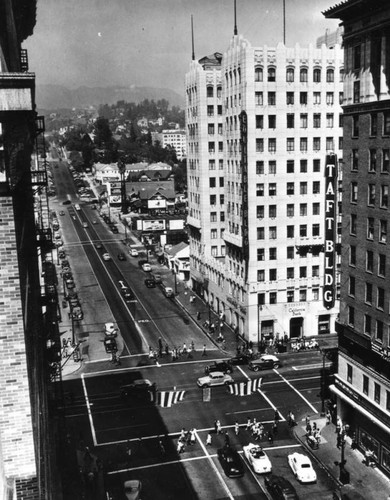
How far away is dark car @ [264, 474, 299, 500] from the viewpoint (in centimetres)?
3584

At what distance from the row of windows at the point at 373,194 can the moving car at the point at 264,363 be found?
73.9ft

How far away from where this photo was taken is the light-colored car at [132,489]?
36.3 metres

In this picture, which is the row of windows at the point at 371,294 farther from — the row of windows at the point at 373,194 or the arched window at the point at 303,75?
the arched window at the point at 303,75

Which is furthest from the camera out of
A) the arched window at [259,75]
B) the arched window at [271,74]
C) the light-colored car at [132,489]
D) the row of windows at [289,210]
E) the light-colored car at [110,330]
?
the light-colored car at [110,330]

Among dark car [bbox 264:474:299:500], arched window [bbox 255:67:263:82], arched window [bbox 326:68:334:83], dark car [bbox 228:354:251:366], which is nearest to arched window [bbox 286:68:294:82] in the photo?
arched window [bbox 255:67:263:82]

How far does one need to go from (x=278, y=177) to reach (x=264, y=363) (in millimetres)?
22204

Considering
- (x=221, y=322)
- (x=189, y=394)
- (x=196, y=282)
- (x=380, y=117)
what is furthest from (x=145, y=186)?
(x=380, y=117)

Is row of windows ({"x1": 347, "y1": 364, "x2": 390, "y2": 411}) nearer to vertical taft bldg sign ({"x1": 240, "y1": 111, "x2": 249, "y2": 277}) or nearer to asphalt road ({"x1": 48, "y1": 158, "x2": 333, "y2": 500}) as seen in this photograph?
asphalt road ({"x1": 48, "y1": 158, "x2": 333, "y2": 500})

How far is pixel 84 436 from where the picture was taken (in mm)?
46156

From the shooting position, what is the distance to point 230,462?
40.2m

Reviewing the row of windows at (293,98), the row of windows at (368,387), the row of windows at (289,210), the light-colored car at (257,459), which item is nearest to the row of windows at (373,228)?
the row of windows at (368,387)

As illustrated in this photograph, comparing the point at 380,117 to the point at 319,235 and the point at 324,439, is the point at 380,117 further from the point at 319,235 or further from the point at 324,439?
the point at 319,235

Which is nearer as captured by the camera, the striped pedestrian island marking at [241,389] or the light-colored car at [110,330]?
the striped pedestrian island marking at [241,389]

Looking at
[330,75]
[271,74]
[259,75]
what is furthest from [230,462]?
[330,75]
